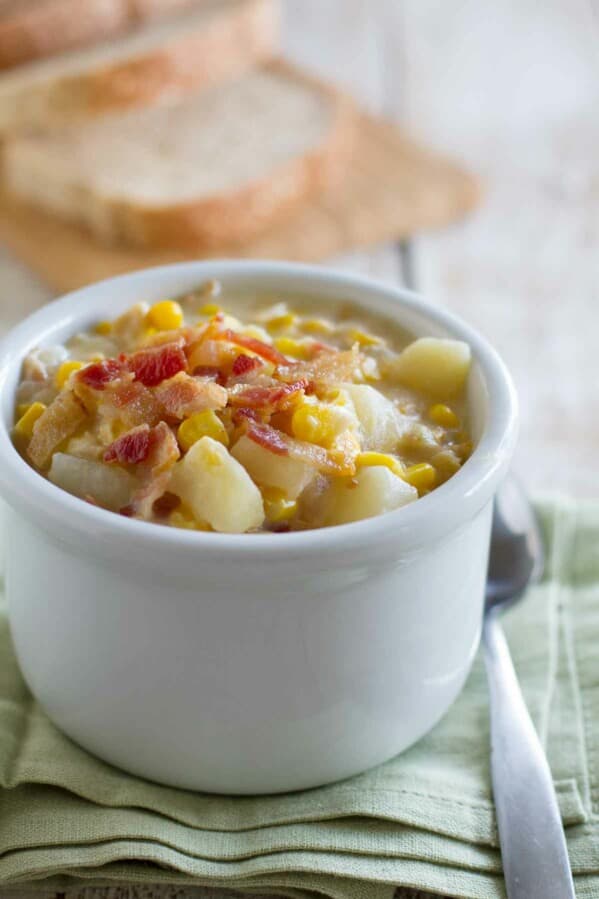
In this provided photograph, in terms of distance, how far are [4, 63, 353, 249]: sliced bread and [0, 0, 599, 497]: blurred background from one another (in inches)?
17.4

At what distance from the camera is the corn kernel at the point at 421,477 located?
93.0 inches

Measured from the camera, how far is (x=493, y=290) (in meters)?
5.05

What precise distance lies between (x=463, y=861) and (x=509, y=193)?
4067mm

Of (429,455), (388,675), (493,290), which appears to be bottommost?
(493,290)

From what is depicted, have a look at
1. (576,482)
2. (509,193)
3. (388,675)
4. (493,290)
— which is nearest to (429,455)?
(388,675)

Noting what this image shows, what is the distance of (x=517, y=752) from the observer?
253cm

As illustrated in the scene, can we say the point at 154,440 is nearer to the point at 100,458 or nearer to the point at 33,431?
the point at 100,458

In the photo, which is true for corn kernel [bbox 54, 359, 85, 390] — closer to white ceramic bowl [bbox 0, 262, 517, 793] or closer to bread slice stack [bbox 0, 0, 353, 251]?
white ceramic bowl [bbox 0, 262, 517, 793]

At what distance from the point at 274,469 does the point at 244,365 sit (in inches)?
12.2

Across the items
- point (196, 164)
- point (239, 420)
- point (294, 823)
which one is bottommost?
point (196, 164)

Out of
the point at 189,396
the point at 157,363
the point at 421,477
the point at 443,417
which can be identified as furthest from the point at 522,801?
the point at 157,363

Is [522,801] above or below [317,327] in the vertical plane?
below

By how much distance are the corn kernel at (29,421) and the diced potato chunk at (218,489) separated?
0.40m

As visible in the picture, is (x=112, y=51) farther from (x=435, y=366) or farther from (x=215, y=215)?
(x=435, y=366)
